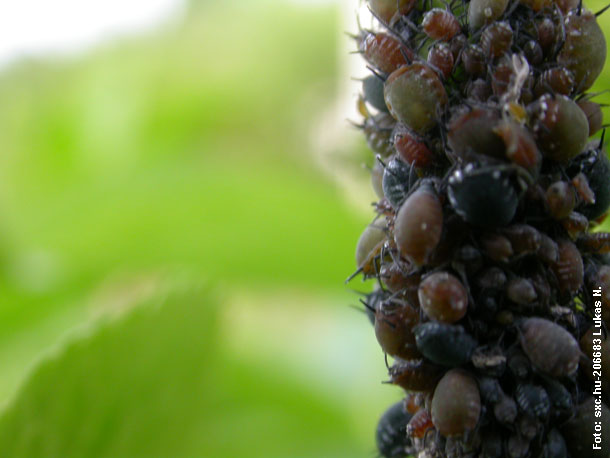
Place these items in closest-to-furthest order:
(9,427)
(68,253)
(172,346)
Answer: (9,427)
(172,346)
(68,253)

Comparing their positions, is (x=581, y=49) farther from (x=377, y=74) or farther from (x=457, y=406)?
(x=457, y=406)

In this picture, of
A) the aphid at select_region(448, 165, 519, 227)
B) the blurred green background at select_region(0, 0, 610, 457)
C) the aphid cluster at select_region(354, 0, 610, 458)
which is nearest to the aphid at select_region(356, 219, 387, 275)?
the aphid cluster at select_region(354, 0, 610, 458)

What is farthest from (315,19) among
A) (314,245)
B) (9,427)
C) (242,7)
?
(9,427)

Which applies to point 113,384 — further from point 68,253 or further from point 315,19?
point 315,19

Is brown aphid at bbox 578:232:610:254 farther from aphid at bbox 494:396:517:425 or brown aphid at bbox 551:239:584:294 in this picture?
aphid at bbox 494:396:517:425

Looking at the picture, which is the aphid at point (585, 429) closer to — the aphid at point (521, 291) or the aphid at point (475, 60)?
the aphid at point (521, 291)

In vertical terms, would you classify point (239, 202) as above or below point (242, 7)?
below

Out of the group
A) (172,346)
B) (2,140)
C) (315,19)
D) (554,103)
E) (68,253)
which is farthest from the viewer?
(315,19)
